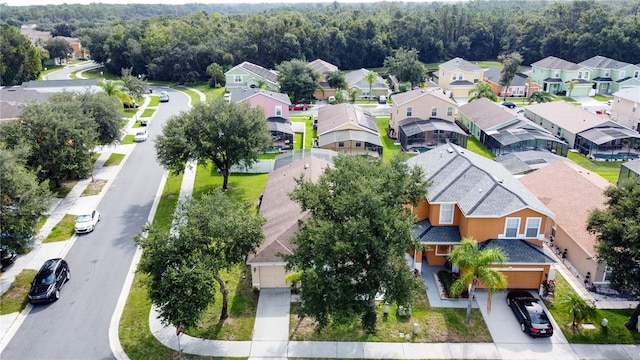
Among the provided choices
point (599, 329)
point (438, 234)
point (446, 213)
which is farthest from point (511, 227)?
point (599, 329)

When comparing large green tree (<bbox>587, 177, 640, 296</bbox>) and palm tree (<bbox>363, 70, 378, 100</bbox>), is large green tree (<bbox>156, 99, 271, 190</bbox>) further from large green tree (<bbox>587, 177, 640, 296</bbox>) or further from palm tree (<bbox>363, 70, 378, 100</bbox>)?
palm tree (<bbox>363, 70, 378, 100</bbox>)

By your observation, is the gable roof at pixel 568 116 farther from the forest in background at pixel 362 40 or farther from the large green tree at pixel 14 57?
the large green tree at pixel 14 57

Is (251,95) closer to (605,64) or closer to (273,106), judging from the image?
(273,106)

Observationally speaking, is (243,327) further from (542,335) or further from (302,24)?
(302,24)

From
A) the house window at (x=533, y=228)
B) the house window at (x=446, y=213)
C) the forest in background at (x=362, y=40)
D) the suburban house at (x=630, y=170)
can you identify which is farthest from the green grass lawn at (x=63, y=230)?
the forest in background at (x=362, y=40)

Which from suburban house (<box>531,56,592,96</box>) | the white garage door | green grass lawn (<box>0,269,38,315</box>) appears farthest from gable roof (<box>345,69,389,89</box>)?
green grass lawn (<box>0,269,38,315</box>)

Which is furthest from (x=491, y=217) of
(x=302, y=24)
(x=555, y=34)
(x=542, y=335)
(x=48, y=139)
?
(x=555, y=34)
